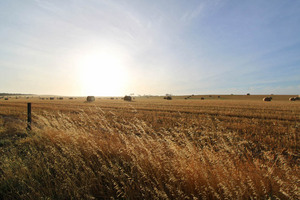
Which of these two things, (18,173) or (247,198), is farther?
(18,173)

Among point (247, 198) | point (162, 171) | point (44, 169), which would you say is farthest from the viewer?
point (44, 169)

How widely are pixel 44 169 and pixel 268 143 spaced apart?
8.62 meters

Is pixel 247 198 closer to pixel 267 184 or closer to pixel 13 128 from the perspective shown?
pixel 267 184

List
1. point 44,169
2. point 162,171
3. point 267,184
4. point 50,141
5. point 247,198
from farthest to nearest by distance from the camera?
point 50,141
point 44,169
point 162,171
point 267,184
point 247,198

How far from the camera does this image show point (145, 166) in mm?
3043

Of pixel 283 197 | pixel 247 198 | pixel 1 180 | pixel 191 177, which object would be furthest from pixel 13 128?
pixel 283 197

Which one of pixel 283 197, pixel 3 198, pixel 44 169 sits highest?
pixel 283 197

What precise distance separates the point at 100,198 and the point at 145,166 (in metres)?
1.01

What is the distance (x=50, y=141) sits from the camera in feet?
16.3

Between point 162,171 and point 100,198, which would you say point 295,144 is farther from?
→ point 100,198

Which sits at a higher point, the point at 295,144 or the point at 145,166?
the point at 145,166

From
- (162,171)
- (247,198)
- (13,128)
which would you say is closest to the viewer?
(247,198)

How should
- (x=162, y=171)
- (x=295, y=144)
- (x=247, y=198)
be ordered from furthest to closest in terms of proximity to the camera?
(x=295, y=144) < (x=162, y=171) < (x=247, y=198)

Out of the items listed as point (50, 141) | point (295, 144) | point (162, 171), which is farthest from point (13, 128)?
point (295, 144)
